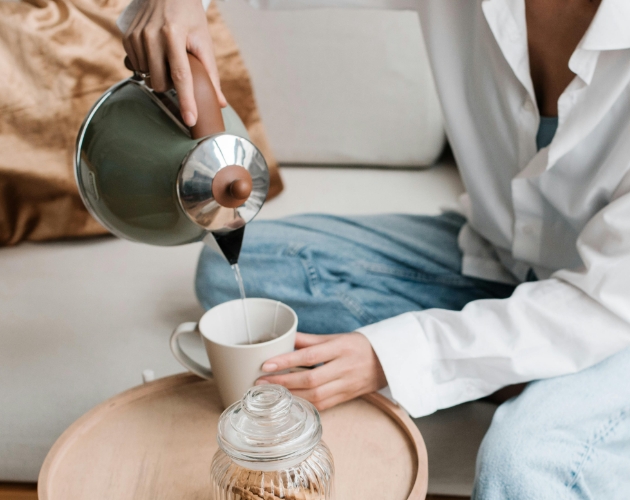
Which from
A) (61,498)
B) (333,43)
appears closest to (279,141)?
(333,43)

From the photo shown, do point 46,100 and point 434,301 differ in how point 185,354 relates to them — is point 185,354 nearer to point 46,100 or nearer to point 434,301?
point 434,301

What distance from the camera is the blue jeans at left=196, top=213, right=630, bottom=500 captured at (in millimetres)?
650

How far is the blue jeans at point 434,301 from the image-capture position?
25.6 inches

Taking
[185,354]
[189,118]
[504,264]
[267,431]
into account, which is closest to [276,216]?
[504,264]

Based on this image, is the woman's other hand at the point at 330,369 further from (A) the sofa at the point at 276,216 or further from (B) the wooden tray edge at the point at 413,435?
(A) the sofa at the point at 276,216

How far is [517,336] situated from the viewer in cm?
74

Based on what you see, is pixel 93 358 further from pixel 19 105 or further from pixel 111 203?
pixel 19 105

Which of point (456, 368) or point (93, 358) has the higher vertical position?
point (456, 368)

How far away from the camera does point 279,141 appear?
5.40ft

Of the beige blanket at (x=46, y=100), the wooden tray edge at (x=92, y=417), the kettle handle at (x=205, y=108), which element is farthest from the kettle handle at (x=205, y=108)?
the beige blanket at (x=46, y=100)

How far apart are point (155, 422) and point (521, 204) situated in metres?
0.54

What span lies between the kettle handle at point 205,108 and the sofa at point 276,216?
338 millimetres

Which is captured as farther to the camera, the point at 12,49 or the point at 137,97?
the point at 12,49

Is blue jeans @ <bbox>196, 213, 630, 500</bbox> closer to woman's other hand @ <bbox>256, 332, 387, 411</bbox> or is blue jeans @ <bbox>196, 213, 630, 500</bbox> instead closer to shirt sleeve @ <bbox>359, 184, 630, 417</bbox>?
shirt sleeve @ <bbox>359, 184, 630, 417</bbox>
